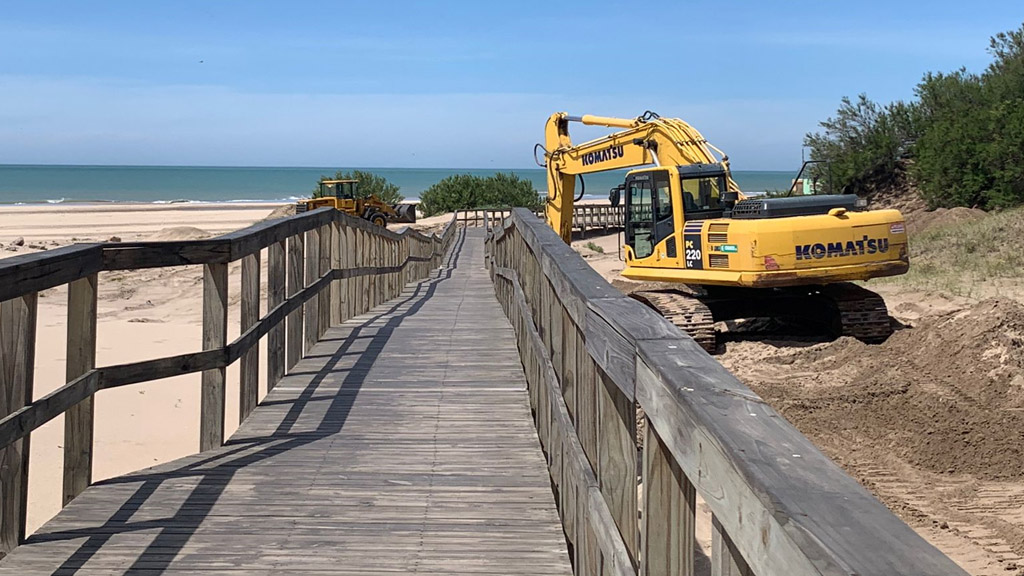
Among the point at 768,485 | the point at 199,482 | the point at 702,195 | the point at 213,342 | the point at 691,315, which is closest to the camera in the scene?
the point at 768,485

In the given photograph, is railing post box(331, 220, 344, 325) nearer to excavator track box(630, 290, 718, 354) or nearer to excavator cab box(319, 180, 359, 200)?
excavator track box(630, 290, 718, 354)

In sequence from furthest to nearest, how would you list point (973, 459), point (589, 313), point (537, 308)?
point (973, 459), point (537, 308), point (589, 313)

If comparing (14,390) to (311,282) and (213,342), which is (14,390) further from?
(311,282)

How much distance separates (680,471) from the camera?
2195mm

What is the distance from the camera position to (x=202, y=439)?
18.7 feet

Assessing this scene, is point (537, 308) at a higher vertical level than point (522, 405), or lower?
higher

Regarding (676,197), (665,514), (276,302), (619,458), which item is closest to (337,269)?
(276,302)

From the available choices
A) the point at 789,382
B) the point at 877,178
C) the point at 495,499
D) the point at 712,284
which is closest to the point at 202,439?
the point at 495,499

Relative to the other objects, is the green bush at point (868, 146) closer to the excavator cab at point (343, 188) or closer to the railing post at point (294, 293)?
the excavator cab at point (343, 188)

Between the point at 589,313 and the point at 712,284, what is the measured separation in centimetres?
1217

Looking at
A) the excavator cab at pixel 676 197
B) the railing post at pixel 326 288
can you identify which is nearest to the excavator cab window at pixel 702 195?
→ the excavator cab at pixel 676 197

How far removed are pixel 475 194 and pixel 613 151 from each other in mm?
44785

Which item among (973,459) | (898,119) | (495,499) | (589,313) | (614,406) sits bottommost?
(973,459)

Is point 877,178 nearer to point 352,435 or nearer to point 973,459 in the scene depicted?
point 973,459
